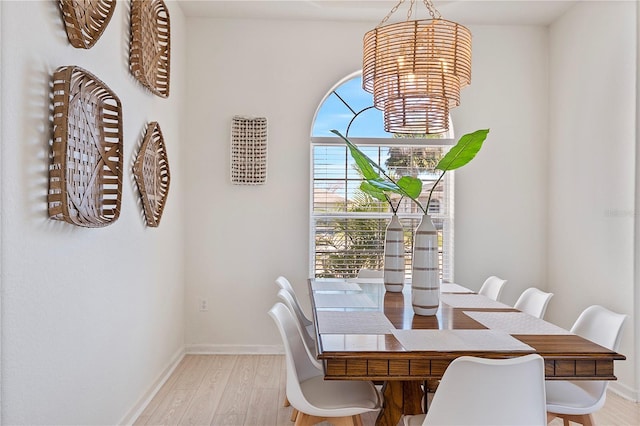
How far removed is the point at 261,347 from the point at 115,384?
1.93 metres

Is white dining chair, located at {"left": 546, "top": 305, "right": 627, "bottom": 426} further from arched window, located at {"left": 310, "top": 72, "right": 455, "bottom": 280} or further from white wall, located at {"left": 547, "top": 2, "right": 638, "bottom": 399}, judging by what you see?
arched window, located at {"left": 310, "top": 72, "right": 455, "bottom": 280}

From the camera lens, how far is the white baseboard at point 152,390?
3000 mm

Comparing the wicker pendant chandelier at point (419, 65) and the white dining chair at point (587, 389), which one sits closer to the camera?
the white dining chair at point (587, 389)

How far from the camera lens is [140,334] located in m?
3.28

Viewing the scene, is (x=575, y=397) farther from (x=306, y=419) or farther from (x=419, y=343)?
(x=306, y=419)

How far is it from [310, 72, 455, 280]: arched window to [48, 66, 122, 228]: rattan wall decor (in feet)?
7.51

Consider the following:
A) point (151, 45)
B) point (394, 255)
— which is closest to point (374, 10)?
point (151, 45)

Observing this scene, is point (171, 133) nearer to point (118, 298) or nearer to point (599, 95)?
point (118, 298)

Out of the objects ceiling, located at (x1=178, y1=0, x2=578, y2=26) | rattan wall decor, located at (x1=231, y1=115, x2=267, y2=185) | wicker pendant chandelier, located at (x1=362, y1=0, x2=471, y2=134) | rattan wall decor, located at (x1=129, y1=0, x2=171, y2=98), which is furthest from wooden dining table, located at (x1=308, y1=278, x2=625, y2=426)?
ceiling, located at (x1=178, y1=0, x2=578, y2=26)

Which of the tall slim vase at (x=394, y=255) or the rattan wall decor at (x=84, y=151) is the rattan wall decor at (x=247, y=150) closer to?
the tall slim vase at (x=394, y=255)

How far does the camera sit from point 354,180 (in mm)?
4762

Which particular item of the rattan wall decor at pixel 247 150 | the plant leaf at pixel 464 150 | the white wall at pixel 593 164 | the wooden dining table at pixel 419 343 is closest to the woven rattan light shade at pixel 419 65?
the plant leaf at pixel 464 150

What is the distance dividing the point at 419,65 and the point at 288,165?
74.3 inches

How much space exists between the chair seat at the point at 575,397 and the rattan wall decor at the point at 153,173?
7.95ft
